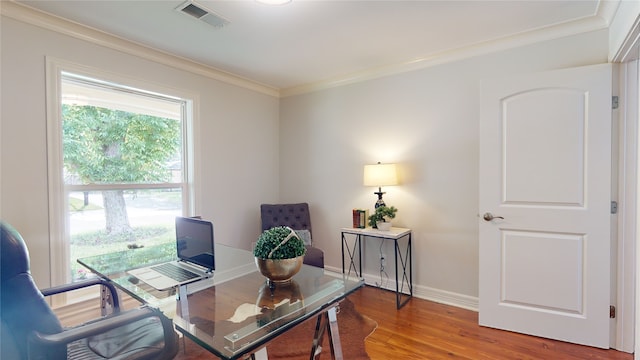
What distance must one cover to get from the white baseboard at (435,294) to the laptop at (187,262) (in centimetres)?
214

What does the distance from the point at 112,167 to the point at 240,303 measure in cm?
209

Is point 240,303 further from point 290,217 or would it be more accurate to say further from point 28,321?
point 290,217

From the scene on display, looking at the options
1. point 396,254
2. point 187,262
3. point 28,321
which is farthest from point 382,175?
point 28,321

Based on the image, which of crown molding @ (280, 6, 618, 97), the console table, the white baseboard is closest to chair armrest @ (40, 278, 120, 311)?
the console table

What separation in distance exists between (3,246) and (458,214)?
3085mm

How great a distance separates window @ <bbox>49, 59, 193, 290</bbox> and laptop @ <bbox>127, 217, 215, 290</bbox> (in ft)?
2.57

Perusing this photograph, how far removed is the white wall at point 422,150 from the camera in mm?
2832

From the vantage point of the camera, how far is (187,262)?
2.00 meters

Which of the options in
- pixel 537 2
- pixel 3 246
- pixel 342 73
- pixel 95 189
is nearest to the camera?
pixel 3 246

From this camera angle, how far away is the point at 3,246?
118 centimetres

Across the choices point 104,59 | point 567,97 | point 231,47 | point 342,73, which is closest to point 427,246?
point 567,97

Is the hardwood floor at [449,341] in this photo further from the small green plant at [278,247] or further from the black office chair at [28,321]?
the black office chair at [28,321]

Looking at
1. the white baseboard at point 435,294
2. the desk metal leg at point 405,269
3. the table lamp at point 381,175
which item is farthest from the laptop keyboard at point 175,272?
the white baseboard at point 435,294

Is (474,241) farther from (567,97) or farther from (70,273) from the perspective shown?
(70,273)
